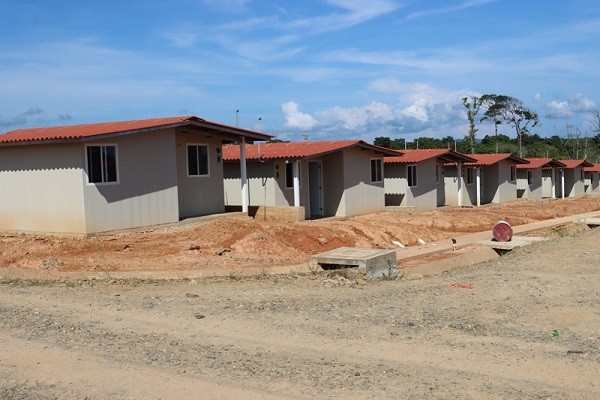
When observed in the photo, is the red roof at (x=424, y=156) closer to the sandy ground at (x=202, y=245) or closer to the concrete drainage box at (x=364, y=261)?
the sandy ground at (x=202, y=245)

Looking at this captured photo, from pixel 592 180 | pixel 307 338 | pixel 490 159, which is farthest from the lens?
pixel 592 180

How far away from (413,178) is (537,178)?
689 inches

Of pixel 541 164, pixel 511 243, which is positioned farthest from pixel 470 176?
pixel 511 243

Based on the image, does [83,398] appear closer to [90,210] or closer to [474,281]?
[474,281]

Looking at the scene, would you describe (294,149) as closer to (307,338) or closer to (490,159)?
(490,159)

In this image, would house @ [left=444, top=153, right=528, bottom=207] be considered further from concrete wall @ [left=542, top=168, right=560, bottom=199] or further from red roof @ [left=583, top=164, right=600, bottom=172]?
red roof @ [left=583, top=164, right=600, bottom=172]

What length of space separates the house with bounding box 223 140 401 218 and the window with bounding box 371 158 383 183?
4 cm

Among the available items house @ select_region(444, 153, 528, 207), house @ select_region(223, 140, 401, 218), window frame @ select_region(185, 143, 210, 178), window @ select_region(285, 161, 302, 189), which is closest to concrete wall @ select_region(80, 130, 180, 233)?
window frame @ select_region(185, 143, 210, 178)

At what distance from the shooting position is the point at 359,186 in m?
29.0

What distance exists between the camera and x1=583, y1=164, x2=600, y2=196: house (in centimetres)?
5691

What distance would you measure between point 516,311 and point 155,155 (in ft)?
42.8

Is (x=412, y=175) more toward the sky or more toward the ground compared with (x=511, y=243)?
more toward the sky

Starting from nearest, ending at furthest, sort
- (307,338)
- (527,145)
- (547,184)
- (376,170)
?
(307,338)
(376,170)
(547,184)
(527,145)

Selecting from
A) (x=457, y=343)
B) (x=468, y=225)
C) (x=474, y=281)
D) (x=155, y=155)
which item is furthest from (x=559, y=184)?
(x=457, y=343)
